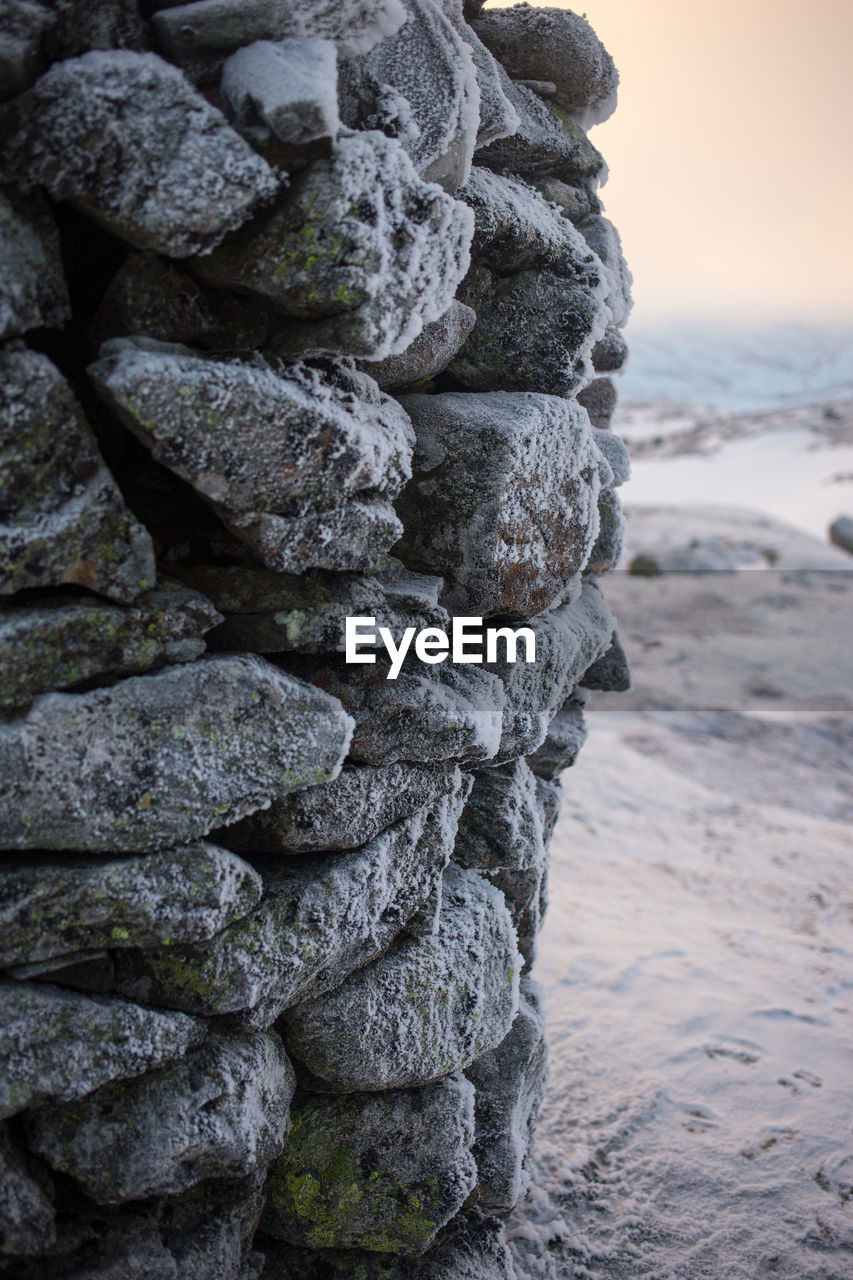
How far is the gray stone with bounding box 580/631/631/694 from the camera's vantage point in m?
Answer: 4.16

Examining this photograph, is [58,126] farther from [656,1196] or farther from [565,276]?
[656,1196]

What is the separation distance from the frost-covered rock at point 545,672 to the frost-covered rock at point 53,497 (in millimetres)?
1353

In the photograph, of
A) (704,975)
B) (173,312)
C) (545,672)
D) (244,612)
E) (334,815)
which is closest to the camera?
(173,312)

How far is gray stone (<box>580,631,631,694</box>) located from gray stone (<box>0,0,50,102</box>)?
3.09m

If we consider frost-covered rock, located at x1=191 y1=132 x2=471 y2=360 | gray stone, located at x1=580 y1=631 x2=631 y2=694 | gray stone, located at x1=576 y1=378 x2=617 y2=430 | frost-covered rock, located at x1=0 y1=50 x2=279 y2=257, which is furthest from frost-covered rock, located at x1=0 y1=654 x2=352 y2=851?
gray stone, located at x1=576 y1=378 x2=617 y2=430

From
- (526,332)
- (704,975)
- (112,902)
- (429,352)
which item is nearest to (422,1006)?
(112,902)

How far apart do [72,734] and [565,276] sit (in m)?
2.11

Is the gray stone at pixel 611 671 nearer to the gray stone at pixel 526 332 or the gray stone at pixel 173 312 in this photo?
the gray stone at pixel 526 332

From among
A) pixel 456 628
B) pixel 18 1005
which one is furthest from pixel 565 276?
pixel 18 1005

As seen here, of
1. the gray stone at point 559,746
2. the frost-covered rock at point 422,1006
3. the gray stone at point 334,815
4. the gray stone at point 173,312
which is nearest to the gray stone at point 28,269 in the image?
the gray stone at point 173,312

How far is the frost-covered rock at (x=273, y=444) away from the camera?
1857 mm

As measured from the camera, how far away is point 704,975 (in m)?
5.08

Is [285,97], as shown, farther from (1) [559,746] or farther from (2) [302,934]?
(1) [559,746]

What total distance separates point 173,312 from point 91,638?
0.72 metres
